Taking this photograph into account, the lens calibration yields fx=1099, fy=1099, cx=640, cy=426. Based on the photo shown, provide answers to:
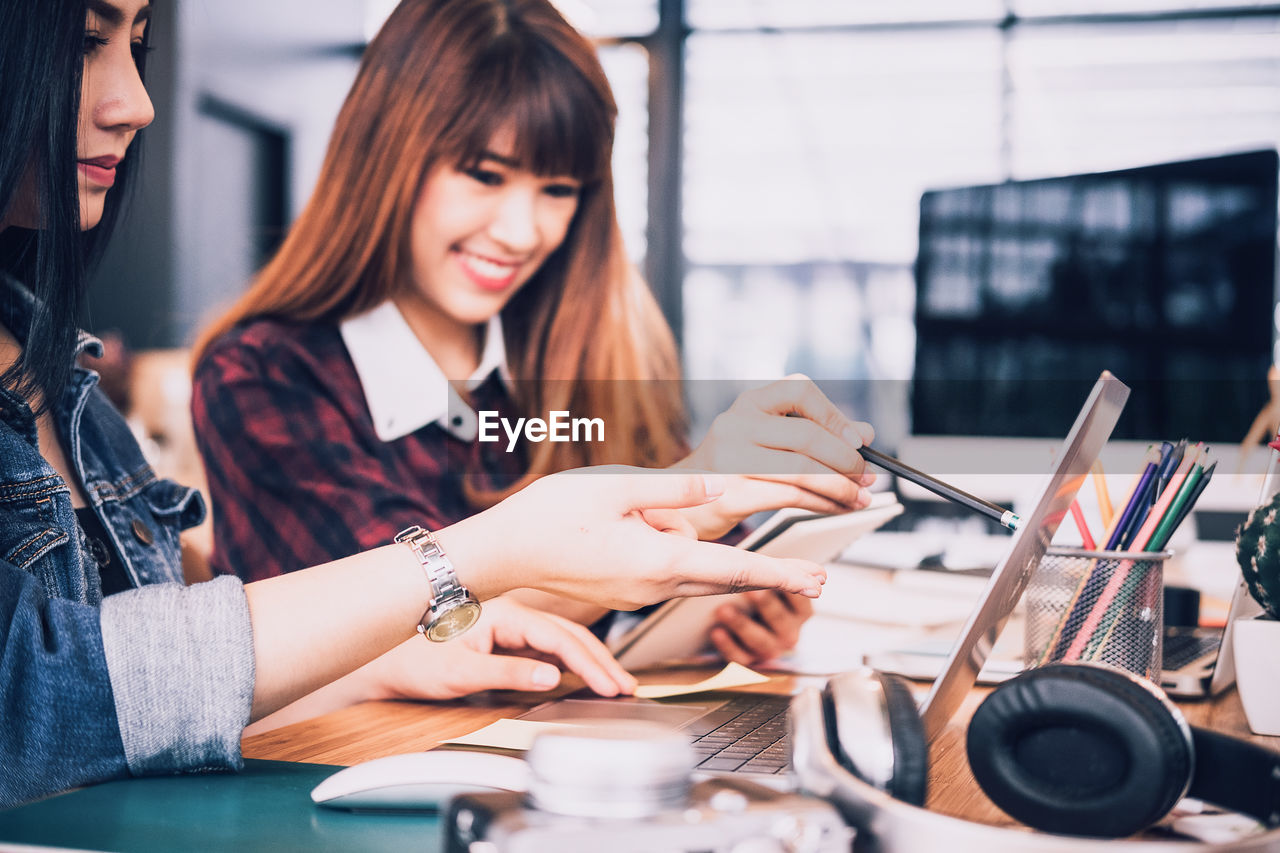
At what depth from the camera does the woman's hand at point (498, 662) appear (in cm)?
77

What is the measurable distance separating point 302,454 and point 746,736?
615 millimetres

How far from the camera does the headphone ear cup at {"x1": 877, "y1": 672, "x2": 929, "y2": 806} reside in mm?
378

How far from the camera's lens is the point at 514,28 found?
107 cm

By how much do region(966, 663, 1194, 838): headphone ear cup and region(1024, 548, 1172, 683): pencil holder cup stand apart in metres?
0.30

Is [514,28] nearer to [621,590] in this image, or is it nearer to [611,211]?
[611,211]

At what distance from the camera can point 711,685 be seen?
79cm

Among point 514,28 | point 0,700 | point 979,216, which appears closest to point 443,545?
point 0,700

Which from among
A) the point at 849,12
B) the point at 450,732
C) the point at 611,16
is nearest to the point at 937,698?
the point at 450,732

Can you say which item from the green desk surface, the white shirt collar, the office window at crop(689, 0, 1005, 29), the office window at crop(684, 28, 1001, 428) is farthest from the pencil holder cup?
the office window at crop(689, 0, 1005, 29)

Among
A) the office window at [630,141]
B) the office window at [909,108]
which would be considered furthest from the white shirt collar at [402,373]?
the office window at [909,108]

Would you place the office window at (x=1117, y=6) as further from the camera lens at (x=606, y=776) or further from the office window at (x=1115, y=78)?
the camera lens at (x=606, y=776)

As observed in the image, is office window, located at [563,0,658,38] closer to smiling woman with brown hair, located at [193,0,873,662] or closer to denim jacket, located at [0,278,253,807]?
smiling woman with brown hair, located at [193,0,873,662]

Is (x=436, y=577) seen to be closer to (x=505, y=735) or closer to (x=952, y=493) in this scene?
(x=505, y=735)

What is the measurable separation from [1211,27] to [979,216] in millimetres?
1580
